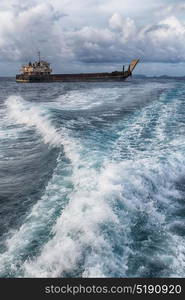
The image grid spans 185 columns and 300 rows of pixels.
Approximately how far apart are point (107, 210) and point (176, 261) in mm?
2914

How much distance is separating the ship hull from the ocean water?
98.4 metres

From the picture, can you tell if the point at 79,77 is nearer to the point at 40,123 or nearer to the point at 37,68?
the point at 37,68

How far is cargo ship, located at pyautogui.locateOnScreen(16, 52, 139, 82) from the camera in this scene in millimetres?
118625

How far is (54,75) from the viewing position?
121250 mm

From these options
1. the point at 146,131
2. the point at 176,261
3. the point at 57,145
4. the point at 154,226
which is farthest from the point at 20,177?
the point at 146,131

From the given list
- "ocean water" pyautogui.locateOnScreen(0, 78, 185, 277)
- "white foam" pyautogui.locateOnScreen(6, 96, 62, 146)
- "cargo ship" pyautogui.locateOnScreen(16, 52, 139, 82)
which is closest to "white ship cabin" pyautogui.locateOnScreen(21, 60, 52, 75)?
"cargo ship" pyautogui.locateOnScreen(16, 52, 139, 82)

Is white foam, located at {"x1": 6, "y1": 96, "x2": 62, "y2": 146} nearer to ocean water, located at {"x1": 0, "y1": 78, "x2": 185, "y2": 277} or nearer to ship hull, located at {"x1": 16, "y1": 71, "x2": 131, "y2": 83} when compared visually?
ocean water, located at {"x1": 0, "y1": 78, "x2": 185, "y2": 277}

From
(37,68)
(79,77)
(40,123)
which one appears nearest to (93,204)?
(40,123)

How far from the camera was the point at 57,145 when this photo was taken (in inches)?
765

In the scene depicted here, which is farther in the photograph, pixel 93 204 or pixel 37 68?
pixel 37 68

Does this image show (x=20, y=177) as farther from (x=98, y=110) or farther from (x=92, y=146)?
(x=98, y=110)

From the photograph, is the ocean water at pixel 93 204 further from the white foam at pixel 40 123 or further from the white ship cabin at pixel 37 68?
the white ship cabin at pixel 37 68

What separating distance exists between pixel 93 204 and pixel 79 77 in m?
114

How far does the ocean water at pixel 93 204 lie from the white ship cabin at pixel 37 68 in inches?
4219
